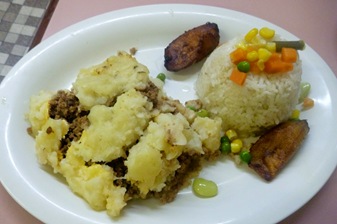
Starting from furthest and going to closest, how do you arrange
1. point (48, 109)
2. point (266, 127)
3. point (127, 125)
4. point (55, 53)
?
point (55, 53), point (266, 127), point (48, 109), point (127, 125)

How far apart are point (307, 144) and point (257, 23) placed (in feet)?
2.67

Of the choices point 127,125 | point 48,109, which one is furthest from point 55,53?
point 127,125

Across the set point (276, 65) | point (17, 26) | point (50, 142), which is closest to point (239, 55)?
point (276, 65)

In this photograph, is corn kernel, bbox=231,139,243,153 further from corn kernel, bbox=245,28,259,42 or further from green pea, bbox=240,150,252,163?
corn kernel, bbox=245,28,259,42

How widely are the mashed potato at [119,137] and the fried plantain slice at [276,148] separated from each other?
0.20 metres

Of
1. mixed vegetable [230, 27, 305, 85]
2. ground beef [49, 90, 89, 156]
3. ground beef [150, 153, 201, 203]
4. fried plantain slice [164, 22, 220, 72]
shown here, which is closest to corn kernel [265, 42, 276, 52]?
mixed vegetable [230, 27, 305, 85]

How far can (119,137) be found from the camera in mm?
1915

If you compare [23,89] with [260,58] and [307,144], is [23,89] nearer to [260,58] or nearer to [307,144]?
[260,58]

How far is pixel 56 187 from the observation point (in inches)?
78.5

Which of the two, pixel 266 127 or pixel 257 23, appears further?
pixel 257 23

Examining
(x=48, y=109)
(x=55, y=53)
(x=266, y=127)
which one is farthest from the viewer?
(x=55, y=53)

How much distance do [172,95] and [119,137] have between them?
64 centimetres

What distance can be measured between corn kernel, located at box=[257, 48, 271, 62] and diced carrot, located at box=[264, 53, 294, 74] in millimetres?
35

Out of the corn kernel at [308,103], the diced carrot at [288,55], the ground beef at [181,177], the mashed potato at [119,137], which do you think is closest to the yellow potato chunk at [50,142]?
the mashed potato at [119,137]
